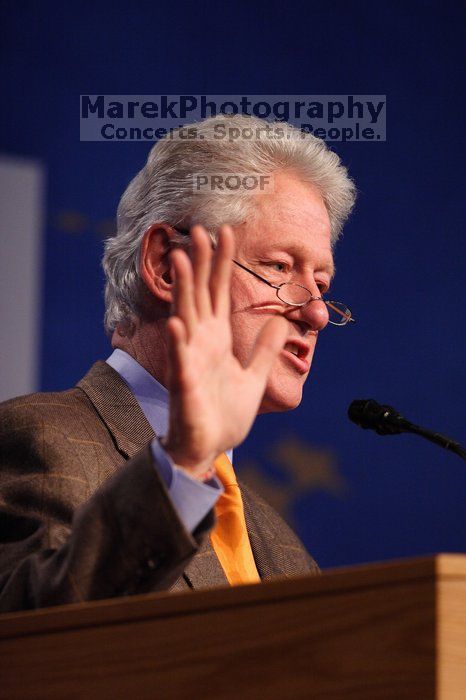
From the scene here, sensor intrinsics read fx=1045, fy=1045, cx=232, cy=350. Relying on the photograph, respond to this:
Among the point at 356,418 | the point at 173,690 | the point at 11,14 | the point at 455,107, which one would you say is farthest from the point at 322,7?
the point at 173,690

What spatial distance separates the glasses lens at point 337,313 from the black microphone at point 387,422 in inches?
13.1

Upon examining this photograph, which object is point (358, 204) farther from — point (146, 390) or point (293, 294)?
point (146, 390)

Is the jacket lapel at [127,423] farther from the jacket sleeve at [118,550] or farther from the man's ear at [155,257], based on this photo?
the jacket sleeve at [118,550]

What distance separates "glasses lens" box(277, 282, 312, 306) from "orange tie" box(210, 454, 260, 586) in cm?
34

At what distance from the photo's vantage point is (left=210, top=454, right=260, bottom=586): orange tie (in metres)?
1.66

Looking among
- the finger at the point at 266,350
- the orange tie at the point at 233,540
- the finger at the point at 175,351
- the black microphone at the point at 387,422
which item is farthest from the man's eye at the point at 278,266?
the finger at the point at 175,351

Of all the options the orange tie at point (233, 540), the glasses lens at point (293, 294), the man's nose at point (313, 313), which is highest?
A: the glasses lens at point (293, 294)

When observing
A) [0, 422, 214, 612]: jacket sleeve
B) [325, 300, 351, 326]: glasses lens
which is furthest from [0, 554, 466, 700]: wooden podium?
[325, 300, 351, 326]: glasses lens

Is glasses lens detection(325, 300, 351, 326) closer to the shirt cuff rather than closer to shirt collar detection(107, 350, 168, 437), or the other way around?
shirt collar detection(107, 350, 168, 437)

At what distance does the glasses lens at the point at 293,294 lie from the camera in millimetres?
1863

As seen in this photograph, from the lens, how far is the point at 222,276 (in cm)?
107

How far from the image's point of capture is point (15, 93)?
8.00 ft

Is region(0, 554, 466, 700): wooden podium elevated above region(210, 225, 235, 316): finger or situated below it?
below

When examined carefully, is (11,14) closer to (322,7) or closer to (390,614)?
(322,7)
